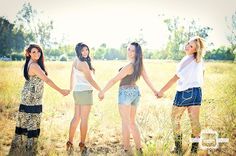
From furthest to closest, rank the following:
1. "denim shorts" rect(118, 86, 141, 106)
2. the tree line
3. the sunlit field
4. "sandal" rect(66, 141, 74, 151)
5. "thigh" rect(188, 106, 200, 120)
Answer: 1. the tree line
2. the sunlit field
3. "sandal" rect(66, 141, 74, 151)
4. "thigh" rect(188, 106, 200, 120)
5. "denim shorts" rect(118, 86, 141, 106)

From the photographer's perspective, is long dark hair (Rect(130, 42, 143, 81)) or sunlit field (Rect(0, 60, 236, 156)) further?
sunlit field (Rect(0, 60, 236, 156))

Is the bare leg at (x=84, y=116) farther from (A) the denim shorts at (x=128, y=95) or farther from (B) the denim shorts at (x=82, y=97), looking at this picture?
(A) the denim shorts at (x=128, y=95)

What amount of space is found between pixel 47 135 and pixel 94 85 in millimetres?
1050

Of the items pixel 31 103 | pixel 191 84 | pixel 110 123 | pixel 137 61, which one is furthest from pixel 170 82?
pixel 31 103

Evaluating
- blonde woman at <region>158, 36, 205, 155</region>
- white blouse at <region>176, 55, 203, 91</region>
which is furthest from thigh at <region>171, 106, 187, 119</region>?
white blouse at <region>176, 55, 203, 91</region>

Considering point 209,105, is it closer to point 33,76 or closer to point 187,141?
point 187,141

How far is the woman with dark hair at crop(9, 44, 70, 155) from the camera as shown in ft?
12.0

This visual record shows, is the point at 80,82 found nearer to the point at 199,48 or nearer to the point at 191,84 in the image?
the point at 191,84

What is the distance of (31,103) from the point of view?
3713 mm

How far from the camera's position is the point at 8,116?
5.01 meters

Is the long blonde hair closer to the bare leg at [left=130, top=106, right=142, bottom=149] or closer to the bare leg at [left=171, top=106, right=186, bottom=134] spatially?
the bare leg at [left=171, top=106, right=186, bottom=134]

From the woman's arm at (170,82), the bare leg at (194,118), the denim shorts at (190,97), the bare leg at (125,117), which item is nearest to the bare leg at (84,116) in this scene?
the bare leg at (125,117)

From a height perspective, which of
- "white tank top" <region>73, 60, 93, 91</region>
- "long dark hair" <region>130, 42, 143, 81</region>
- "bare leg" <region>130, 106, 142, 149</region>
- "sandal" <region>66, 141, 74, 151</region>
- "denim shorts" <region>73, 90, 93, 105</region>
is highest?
"long dark hair" <region>130, 42, 143, 81</region>

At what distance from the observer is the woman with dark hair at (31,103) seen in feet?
12.0
